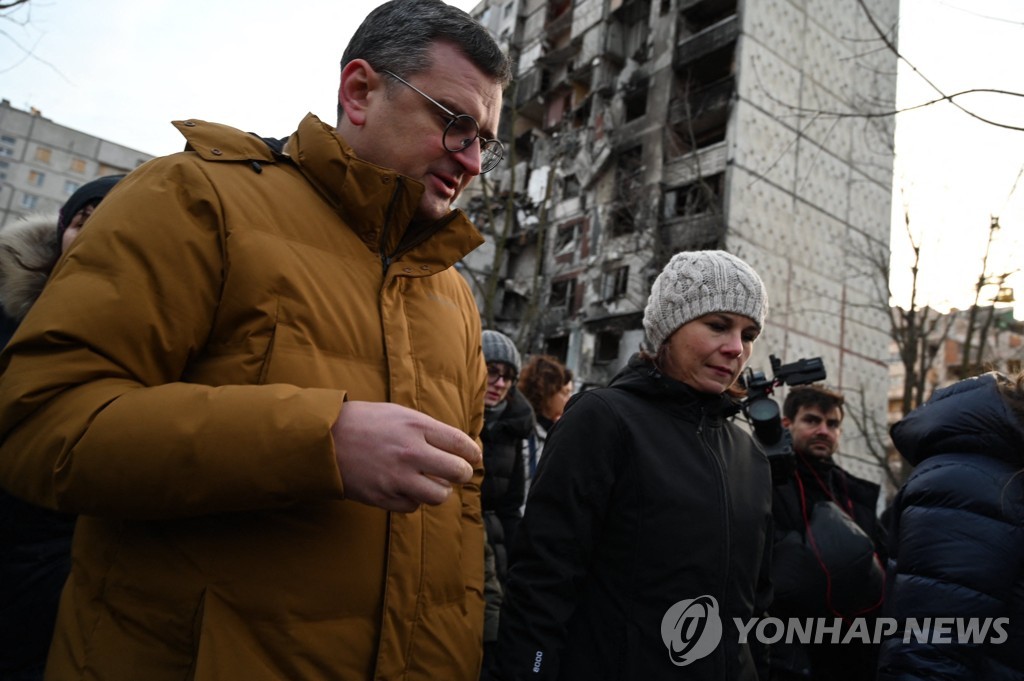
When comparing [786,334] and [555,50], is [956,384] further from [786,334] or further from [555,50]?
[555,50]

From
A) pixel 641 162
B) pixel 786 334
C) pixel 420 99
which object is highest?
pixel 641 162

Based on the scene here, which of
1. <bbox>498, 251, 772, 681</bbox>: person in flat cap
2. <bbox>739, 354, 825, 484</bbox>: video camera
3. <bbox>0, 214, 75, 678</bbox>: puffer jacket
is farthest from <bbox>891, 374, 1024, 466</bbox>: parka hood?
<bbox>0, 214, 75, 678</bbox>: puffer jacket

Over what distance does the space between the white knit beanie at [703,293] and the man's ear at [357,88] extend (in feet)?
4.47

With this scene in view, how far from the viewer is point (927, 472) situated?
220 centimetres

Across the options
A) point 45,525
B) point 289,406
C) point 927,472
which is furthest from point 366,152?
point 927,472

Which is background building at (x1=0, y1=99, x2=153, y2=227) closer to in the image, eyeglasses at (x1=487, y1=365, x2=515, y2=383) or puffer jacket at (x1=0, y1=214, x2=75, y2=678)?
eyeglasses at (x1=487, y1=365, x2=515, y2=383)

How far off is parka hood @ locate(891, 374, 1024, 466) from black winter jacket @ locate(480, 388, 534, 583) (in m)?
2.34

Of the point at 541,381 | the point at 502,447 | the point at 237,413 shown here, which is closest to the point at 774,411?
the point at 502,447

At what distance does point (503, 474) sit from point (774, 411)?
176 centimetres

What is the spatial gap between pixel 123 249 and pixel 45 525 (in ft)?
4.62

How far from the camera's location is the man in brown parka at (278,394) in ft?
3.35

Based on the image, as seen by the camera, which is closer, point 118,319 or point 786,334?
point 118,319

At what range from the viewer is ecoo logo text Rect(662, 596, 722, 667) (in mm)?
1942

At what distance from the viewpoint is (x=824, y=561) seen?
316 cm
